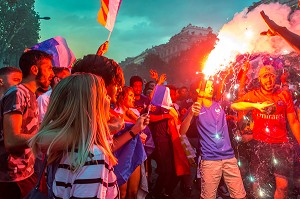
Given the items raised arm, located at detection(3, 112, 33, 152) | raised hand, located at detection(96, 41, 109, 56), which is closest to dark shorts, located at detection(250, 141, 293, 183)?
raised hand, located at detection(96, 41, 109, 56)

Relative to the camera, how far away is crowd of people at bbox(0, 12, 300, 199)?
196 cm

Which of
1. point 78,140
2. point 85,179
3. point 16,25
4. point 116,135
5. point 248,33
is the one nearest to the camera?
point 85,179

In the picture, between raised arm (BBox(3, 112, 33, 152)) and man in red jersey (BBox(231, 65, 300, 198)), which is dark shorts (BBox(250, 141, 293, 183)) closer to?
man in red jersey (BBox(231, 65, 300, 198))

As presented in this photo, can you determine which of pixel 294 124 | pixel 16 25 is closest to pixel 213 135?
pixel 294 124

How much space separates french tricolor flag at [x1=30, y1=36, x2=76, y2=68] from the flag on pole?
1.05 meters

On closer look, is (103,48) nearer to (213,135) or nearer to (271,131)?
(213,135)

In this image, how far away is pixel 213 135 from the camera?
4.79 meters

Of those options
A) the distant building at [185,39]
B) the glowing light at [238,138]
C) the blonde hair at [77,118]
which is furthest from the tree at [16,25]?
the distant building at [185,39]

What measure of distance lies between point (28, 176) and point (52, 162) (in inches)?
64.6

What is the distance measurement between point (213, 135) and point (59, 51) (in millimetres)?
3168

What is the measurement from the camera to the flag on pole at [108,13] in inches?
191

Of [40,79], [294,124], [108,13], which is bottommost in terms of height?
[294,124]

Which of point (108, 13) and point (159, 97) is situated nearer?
point (159, 97)

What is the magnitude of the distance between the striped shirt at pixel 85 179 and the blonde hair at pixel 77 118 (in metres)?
0.06
